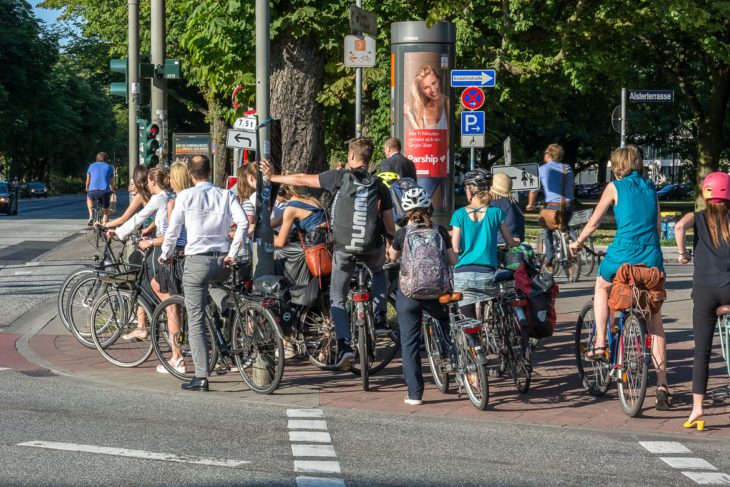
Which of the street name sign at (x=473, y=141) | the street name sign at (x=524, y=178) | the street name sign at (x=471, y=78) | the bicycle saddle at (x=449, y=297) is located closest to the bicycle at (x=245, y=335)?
the bicycle saddle at (x=449, y=297)

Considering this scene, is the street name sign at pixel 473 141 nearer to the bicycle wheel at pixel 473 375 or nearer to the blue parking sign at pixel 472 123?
the blue parking sign at pixel 472 123

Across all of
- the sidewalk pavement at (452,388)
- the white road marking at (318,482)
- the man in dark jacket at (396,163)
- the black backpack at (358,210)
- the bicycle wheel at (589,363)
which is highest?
the man in dark jacket at (396,163)

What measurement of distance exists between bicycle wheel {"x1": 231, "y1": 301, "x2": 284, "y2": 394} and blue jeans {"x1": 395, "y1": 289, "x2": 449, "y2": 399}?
3.03 feet

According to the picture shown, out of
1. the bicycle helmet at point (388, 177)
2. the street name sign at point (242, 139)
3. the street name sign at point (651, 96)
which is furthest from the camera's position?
the street name sign at point (651, 96)

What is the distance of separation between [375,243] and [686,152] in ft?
139

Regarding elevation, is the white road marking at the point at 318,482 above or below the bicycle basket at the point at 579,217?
below

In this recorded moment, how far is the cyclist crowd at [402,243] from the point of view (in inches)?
320

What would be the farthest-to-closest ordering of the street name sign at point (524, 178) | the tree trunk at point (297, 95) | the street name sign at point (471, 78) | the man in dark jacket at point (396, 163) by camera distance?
the street name sign at point (524, 178)
the street name sign at point (471, 78)
the tree trunk at point (297, 95)
the man in dark jacket at point (396, 163)

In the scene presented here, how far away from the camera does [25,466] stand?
6438mm

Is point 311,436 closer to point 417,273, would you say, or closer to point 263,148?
point 417,273

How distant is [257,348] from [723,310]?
3407 mm

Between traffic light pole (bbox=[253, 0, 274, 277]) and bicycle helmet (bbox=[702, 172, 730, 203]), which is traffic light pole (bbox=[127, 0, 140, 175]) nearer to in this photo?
traffic light pole (bbox=[253, 0, 274, 277])

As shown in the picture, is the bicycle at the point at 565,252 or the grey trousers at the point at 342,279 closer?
the grey trousers at the point at 342,279

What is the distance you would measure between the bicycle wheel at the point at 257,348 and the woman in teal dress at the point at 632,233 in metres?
2.35
